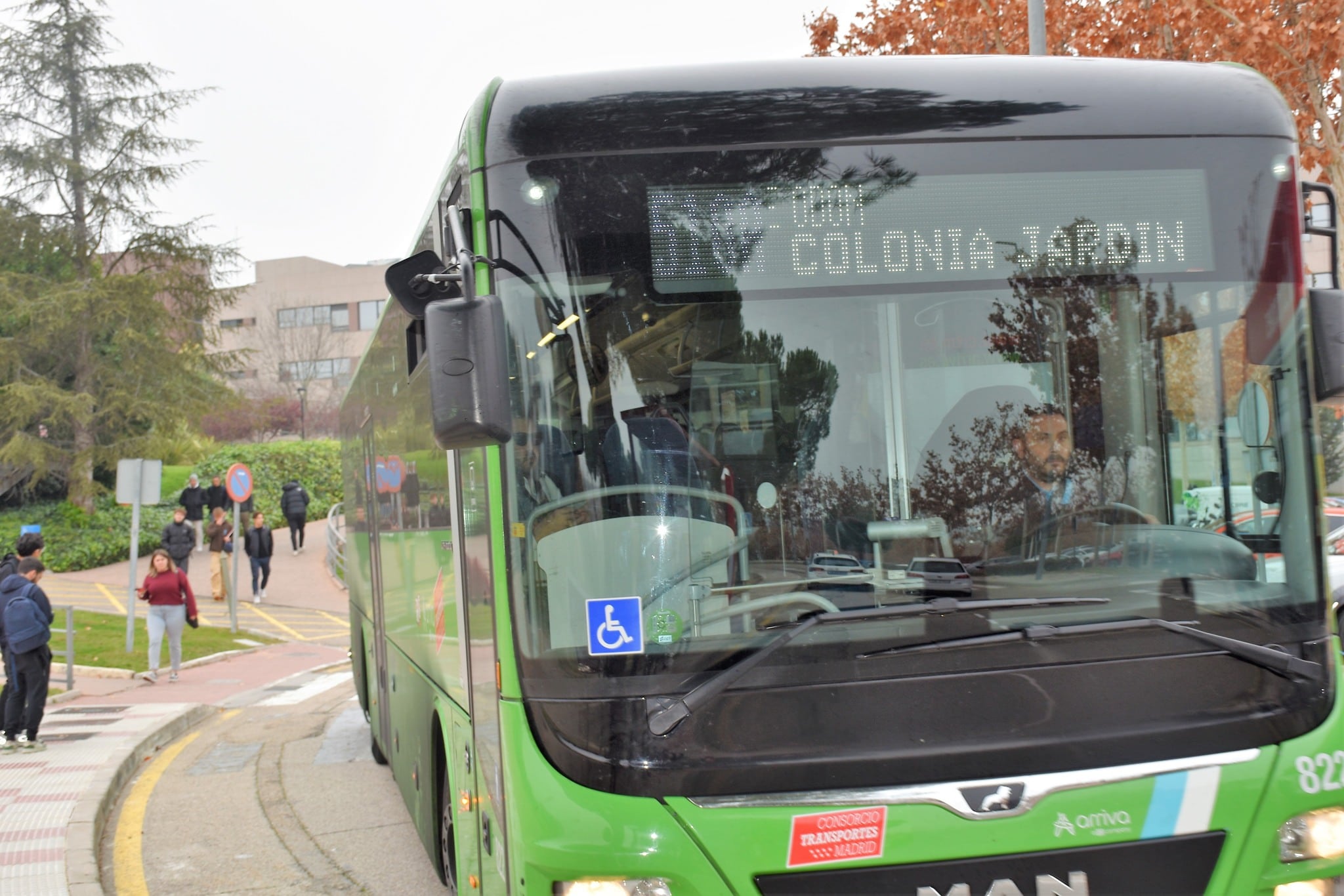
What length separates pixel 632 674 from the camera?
10.8ft

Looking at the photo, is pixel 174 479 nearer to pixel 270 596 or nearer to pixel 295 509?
Result: pixel 295 509

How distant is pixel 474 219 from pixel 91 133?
33196 mm

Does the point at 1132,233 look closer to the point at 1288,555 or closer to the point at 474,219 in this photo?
the point at 1288,555

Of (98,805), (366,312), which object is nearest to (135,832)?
(98,805)

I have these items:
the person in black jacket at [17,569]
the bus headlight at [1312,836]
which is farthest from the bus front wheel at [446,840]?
the person in black jacket at [17,569]

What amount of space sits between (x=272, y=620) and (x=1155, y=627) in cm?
2217

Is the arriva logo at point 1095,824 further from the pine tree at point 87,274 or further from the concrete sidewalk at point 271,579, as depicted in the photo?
the pine tree at point 87,274

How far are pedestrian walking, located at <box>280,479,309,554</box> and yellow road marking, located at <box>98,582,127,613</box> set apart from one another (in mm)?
4841

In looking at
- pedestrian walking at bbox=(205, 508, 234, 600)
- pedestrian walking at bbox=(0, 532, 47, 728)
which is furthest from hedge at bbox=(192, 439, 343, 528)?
pedestrian walking at bbox=(0, 532, 47, 728)

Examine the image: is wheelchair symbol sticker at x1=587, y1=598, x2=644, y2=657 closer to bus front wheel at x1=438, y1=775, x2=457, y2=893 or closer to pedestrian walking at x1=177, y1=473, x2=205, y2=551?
bus front wheel at x1=438, y1=775, x2=457, y2=893

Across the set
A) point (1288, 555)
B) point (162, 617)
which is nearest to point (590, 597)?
point (1288, 555)

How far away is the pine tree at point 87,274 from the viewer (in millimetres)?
30188

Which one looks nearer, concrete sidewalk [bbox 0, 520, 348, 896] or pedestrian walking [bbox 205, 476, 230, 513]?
concrete sidewalk [bbox 0, 520, 348, 896]

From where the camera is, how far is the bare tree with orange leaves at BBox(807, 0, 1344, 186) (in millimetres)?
12547
